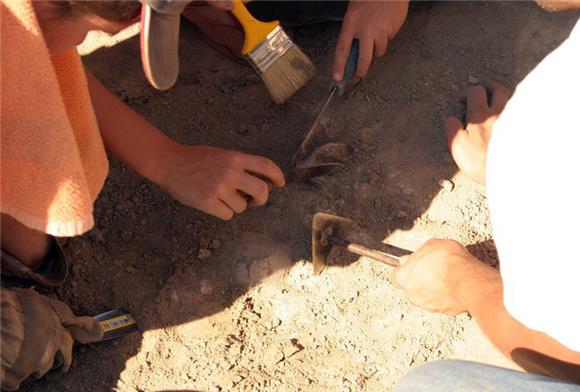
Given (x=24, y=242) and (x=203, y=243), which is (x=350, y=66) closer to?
(x=203, y=243)

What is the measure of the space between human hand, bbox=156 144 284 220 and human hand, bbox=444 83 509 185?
19.2 inches

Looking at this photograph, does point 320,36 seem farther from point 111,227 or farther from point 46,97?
point 46,97

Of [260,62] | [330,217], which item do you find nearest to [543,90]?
[330,217]

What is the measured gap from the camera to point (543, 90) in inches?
38.4

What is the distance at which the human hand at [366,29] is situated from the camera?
1765 millimetres

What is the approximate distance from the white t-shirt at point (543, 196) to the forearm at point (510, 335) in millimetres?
356

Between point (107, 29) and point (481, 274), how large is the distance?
93 centimetres

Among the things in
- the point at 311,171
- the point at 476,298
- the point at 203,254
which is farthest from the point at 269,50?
the point at 476,298

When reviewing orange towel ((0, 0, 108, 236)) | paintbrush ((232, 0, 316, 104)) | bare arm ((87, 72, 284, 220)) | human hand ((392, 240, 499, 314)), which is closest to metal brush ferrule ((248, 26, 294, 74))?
paintbrush ((232, 0, 316, 104))

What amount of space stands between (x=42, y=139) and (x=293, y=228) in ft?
2.36

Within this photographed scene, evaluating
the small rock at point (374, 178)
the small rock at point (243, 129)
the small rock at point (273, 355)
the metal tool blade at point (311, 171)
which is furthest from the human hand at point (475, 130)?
the small rock at point (273, 355)

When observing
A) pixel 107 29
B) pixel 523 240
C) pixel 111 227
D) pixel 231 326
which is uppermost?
pixel 107 29

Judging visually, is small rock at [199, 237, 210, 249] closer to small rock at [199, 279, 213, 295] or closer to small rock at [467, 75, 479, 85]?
small rock at [199, 279, 213, 295]

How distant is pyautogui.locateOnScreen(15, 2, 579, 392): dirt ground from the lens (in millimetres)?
1618
